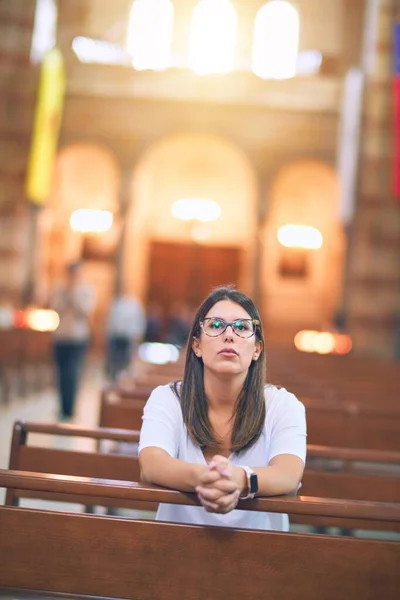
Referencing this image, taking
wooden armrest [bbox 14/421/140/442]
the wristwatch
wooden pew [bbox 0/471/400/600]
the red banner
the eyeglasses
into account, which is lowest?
wooden pew [bbox 0/471/400/600]

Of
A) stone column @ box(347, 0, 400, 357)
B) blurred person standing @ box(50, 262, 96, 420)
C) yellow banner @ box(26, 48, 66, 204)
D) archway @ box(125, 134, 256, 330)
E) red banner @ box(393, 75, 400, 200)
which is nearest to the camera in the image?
blurred person standing @ box(50, 262, 96, 420)

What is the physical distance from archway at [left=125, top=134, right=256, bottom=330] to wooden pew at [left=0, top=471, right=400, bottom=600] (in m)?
21.8

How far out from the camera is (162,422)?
2.50 metres

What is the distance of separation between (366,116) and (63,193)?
1192cm

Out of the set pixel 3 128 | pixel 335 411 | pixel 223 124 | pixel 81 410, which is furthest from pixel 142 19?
pixel 335 411

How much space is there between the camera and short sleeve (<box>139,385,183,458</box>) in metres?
2.44

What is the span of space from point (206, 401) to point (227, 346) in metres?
0.24

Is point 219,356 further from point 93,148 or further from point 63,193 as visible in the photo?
point 63,193

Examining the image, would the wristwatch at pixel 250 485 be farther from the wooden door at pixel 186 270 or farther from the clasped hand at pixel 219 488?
the wooden door at pixel 186 270

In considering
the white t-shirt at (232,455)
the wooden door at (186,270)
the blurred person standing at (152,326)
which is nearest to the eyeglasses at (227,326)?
the white t-shirt at (232,455)

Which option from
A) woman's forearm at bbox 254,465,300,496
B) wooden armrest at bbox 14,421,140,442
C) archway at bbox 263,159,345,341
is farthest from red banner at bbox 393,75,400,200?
woman's forearm at bbox 254,465,300,496

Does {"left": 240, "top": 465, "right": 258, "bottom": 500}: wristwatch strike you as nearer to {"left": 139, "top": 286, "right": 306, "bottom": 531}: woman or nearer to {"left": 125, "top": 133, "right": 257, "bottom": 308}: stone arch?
{"left": 139, "top": 286, "right": 306, "bottom": 531}: woman

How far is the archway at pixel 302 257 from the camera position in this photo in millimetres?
23609

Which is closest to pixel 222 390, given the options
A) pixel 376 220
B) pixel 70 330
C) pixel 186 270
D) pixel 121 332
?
pixel 70 330
